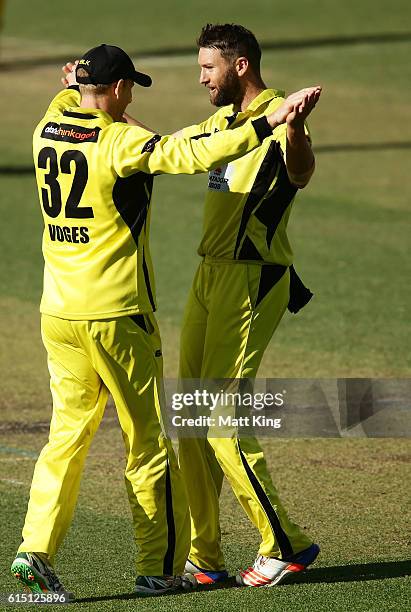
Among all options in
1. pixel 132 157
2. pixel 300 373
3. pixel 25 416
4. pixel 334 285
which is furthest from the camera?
pixel 334 285

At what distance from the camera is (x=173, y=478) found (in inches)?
242

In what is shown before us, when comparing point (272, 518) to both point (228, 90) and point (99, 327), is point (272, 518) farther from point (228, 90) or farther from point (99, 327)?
point (228, 90)

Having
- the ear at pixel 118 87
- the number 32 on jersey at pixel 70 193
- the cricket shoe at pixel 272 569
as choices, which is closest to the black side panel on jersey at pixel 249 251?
the number 32 on jersey at pixel 70 193

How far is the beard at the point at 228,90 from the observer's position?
6.46m

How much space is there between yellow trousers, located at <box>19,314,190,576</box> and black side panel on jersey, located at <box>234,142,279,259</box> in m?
0.67

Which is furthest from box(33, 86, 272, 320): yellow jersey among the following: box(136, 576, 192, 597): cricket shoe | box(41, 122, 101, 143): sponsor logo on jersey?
box(136, 576, 192, 597): cricket shoe

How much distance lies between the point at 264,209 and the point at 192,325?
683 millimetres

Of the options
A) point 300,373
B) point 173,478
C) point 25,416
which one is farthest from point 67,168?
point 300,373

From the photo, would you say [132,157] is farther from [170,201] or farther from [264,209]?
[170,201]

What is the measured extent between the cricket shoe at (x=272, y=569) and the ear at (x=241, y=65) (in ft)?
7.59

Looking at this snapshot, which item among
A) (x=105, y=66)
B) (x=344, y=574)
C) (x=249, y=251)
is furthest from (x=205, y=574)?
(x=105, y=66)

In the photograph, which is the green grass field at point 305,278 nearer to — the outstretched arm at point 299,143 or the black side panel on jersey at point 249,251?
the black side panel on jersey at point 249,251

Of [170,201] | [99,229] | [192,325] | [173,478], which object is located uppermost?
[99,229]

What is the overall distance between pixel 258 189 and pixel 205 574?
6.16 feet
